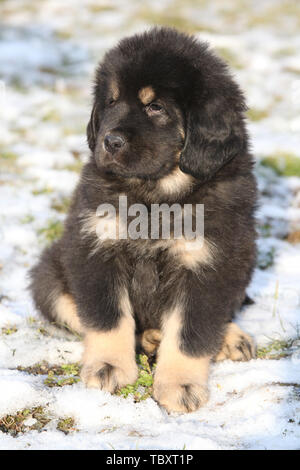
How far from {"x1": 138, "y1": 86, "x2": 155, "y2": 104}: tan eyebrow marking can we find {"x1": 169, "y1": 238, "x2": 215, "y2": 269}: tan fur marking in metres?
0.66

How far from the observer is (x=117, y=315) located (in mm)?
2777

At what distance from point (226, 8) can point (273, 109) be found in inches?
224

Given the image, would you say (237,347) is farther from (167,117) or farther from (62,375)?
(167,117)

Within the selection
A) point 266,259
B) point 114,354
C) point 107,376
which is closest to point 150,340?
point 114,354

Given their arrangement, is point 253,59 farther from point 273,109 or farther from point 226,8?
point 226,8

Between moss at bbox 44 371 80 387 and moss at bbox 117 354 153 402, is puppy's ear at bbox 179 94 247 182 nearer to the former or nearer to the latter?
moss at bbox 117 354 153 402

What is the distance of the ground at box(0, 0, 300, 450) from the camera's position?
7.66 ft

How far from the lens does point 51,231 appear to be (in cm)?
442

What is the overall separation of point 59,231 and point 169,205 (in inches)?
71.1

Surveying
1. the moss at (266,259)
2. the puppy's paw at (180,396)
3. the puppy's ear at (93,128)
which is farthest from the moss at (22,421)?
the moss at (266,259)

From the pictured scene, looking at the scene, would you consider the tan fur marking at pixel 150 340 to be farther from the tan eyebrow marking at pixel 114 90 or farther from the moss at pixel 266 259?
the moss at pixel 266 259

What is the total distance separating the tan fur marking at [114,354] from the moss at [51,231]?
162 centimetres

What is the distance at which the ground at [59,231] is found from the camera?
233 cm
